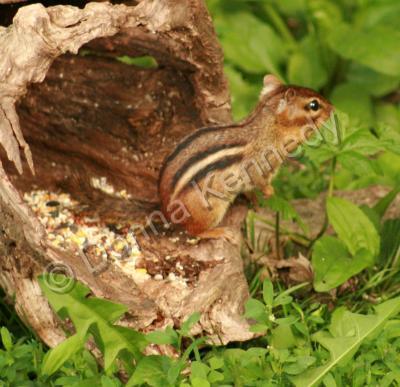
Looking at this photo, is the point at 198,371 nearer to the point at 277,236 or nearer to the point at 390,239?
the point at 277,236

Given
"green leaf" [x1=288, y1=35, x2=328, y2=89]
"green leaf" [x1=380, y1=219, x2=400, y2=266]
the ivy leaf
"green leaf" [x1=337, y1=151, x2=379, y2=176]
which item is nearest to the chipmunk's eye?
"green leaf" [x1=337, y1=151, x2=379, y2=176]

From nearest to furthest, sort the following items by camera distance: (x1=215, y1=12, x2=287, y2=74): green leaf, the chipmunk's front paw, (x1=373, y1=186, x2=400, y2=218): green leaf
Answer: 1. the chipmunk's front paw
2. (x1=373, y1=186, x2=400, y2=218): green leaf
3. (x1=215, y1=12, x2=287, y2=74): green leaf

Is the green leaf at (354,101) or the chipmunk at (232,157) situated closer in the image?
the chipmunk at (232,157)

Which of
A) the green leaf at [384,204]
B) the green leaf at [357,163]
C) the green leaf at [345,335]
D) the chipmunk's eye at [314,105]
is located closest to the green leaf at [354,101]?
the green leaf at [384,204]

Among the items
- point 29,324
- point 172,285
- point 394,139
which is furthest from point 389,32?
point 29,324

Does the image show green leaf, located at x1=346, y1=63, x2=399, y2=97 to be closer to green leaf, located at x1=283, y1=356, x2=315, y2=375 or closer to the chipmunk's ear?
the chipmunk's ear

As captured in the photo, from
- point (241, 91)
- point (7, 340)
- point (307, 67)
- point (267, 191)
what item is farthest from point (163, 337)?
point (307, 67)

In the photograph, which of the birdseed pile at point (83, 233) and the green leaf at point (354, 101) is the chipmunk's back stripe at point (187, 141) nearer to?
the birdseed pile at point (83, 233)
